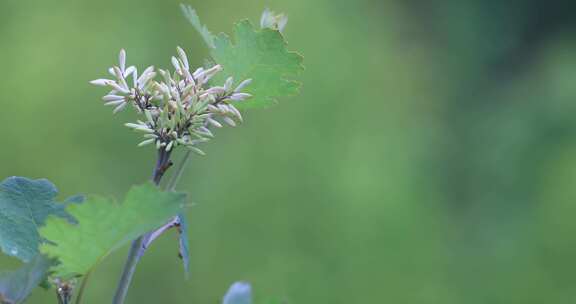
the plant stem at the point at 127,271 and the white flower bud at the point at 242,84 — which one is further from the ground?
the white flower bud at the point at 242,84

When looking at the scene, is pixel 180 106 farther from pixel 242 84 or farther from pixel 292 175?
pixel 292 175

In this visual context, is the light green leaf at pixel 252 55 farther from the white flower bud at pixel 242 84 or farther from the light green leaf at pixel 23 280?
the light green leaf at pixel 23 280

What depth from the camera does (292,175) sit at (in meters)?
2.92

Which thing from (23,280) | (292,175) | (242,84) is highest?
(292,175)

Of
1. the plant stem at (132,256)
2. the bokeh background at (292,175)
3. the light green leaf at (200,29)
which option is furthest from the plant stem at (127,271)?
the bokeh background at (292,175)

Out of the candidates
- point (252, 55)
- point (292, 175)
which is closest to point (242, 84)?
point (252, 55)

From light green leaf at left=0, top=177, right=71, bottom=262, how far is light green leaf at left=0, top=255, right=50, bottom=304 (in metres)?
0.03

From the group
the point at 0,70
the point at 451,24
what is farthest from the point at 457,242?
the point at 451,24

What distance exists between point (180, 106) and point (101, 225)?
69 mm

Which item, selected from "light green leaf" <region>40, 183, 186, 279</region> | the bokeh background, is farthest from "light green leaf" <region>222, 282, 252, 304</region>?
the bokeh background

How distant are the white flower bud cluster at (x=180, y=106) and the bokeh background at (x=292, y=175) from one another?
2.12 m

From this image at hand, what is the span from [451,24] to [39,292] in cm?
329

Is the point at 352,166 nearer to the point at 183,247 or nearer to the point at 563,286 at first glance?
the point at 563,286

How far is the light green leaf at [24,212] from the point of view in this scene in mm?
411
